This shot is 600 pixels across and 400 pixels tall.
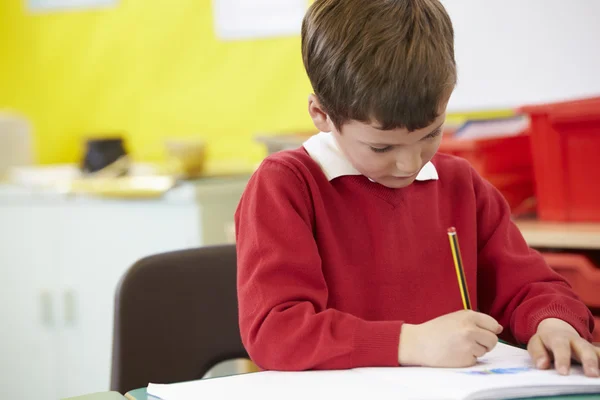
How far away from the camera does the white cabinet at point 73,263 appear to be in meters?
2.46

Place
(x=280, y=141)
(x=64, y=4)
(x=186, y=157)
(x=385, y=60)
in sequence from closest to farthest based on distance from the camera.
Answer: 1. (x=385, y=60)
2. (x=280, y=141)
3. (x=186, y=157)
4. (x=64, y=4)

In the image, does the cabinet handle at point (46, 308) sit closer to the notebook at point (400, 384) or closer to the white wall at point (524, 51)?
the white wall at point (524, 51)

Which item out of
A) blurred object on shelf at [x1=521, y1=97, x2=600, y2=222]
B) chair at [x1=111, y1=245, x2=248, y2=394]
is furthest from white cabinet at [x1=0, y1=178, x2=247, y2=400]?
chair at [x1=111, y1=245, x2=248, y2=394]

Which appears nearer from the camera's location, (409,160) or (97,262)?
(409,160)

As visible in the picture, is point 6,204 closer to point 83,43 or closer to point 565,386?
point 83,43

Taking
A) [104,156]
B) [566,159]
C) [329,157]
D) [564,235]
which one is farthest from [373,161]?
[104,156]

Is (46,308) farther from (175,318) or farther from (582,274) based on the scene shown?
(582,274)

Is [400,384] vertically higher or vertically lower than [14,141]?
lower

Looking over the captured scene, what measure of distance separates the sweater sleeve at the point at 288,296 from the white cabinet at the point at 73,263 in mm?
1359

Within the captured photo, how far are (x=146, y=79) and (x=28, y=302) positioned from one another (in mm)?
870

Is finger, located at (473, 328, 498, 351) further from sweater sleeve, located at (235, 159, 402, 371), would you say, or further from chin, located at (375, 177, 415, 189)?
chin, located at (375, 177, 415, 189)

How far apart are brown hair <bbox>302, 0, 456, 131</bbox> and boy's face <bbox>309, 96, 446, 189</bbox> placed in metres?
0.01

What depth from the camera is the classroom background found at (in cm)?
190

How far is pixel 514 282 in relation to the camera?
1.14 metres
